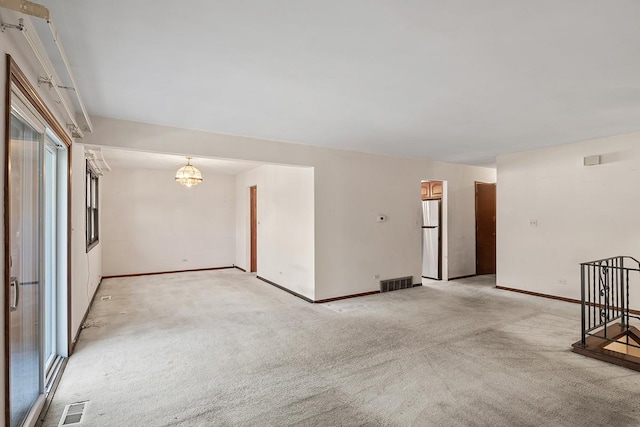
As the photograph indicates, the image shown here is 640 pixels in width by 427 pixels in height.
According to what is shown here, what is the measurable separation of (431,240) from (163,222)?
20.7 ft

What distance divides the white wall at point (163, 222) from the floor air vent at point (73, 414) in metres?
5.82

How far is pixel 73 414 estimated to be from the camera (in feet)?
7.56

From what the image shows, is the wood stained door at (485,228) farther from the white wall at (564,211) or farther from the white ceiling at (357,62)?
the white ceiling at (357,62)

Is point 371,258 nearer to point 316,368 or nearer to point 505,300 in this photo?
point 505,300

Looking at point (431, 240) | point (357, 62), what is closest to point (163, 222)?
point (431, 240)

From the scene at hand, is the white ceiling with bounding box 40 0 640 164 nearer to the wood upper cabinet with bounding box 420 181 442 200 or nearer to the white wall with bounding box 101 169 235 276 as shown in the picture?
the wood upper cabinet with bounding box 420 181 442 200

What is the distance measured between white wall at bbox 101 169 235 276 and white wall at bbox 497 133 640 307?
21.4ft

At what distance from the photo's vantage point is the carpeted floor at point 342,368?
7.50 feet

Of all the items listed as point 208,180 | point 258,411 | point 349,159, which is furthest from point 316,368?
point 208,180

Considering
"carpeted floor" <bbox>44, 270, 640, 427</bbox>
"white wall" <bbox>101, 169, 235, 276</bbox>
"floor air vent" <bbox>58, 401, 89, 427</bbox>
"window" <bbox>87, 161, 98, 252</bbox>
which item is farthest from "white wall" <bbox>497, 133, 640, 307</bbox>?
"window" <bbox>87, 161, 98, 252</bbox>

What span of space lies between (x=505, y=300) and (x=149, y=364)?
499cm

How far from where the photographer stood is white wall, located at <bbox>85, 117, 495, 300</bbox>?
431cm

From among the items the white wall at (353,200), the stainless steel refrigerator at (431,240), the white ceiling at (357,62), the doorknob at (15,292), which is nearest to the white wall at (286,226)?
the white wall at (353,200)

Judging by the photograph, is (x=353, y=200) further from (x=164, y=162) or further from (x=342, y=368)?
(x=164, y=162)
